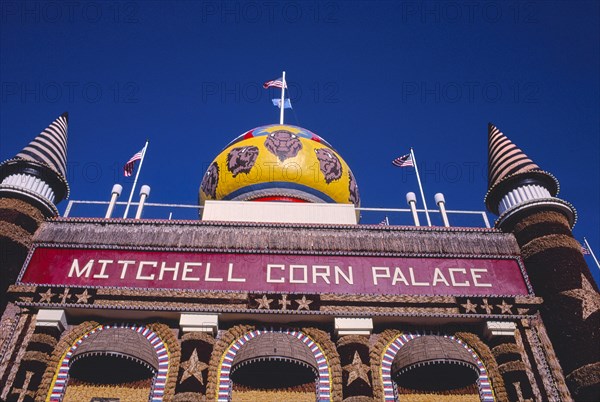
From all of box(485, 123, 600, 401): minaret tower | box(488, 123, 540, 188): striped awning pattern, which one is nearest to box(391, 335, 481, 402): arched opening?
box(485, 123, 600, 401): minaret tower

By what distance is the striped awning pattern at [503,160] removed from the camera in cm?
1684

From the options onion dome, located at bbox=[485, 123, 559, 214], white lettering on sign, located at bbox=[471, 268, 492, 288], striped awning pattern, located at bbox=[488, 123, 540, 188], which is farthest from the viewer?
striped awning pattern, located at bbox=[488, 123, 540, 188]

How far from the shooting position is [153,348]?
43.8 ft

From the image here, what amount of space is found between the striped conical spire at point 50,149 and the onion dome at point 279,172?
5.07 meters

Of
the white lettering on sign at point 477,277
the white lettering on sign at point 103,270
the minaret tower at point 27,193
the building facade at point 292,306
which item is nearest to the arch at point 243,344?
the building facade at point 292,306

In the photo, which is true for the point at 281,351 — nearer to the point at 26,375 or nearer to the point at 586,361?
the point at 26,375

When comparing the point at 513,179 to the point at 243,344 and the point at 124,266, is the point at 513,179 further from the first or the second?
the point at 124,266

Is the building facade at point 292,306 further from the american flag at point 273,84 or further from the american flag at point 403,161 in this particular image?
the american flag at point 273,84

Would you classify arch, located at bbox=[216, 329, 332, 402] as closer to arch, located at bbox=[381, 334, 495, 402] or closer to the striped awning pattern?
arch, located at bbox=[381, 334, 495, 402]

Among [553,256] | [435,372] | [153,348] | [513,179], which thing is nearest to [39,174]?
[153,348]

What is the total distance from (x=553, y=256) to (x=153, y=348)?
9660 millimetres

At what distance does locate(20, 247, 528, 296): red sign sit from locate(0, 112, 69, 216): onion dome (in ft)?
5.48

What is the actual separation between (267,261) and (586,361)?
24.4 feet

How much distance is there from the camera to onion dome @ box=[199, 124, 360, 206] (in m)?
19.7
